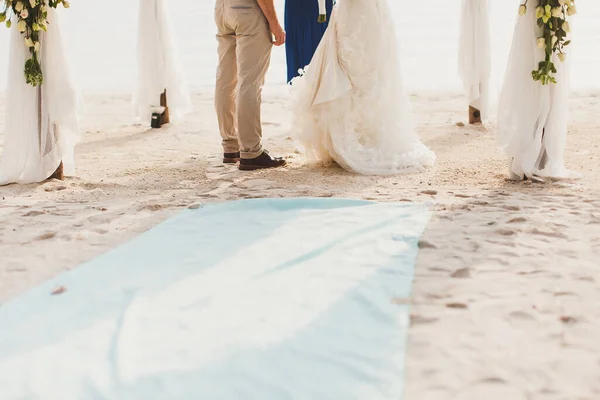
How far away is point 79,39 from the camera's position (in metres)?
18.5

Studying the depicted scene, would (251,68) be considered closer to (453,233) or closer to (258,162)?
(258,162)

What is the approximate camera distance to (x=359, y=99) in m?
5.14

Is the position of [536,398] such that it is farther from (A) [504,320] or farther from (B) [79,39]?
(B) [79,39]

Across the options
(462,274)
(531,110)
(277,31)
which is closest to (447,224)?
(462,274)

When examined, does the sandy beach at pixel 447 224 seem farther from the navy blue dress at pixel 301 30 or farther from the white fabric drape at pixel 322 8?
the white fabric drape at pixel 322 8

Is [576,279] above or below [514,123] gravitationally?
below

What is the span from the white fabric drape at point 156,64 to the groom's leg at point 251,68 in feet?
7.20

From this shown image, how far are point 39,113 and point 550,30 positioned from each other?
3.43 metres

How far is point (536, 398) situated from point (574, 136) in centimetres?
473

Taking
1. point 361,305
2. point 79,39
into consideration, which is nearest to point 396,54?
point 361,305

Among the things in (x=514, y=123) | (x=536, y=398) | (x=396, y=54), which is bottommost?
(x=536, y=398)

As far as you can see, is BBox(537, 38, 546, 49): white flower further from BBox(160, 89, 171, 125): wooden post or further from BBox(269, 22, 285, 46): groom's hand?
BBox(160, 89, 171, 125): wooden post

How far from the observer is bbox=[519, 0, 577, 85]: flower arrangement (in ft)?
14.2

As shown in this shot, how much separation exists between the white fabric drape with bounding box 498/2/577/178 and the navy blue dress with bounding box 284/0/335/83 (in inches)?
75.5
